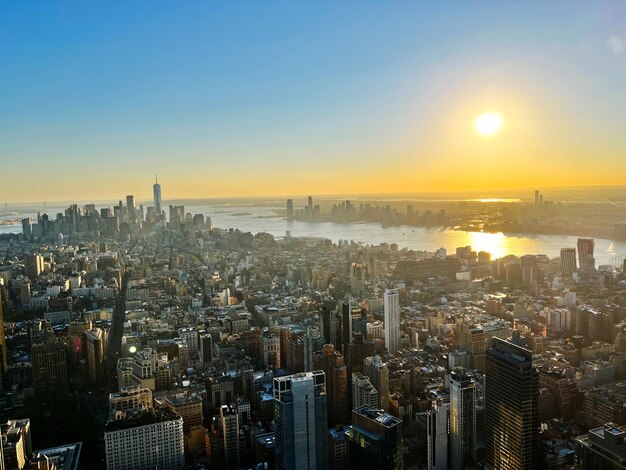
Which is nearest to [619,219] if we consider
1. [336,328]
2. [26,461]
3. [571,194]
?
[571,194]

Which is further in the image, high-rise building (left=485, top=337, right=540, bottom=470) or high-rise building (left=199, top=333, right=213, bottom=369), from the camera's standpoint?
high-rise building (left=199, top=333, right=213, bottom=369)

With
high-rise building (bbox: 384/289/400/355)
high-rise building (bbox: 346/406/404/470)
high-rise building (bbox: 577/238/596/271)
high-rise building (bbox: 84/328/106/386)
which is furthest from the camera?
high-rise building (bbox: 577/238/596/271)

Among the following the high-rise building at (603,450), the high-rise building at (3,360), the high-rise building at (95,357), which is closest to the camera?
the high-rise building at (603,450)

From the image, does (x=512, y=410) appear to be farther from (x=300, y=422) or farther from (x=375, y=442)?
(x=300, y=422)

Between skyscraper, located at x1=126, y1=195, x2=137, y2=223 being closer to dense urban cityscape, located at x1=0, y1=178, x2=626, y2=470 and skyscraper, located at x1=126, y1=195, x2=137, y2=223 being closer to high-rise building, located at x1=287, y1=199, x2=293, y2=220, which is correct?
dense urban cityscape, located at x1=0, y1=178, x2=626, y2=470

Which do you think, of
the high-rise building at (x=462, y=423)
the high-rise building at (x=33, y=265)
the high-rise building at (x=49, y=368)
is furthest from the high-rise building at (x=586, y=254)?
the high-rise building at (x=33, y=265)

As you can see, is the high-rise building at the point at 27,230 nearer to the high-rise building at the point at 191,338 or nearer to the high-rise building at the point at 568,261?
the high-rise building at the point at 191,338

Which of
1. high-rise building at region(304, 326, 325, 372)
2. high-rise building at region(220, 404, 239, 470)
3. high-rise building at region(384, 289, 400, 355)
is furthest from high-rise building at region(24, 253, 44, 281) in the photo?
high-rise building at region(220, 404, 239, 470)
